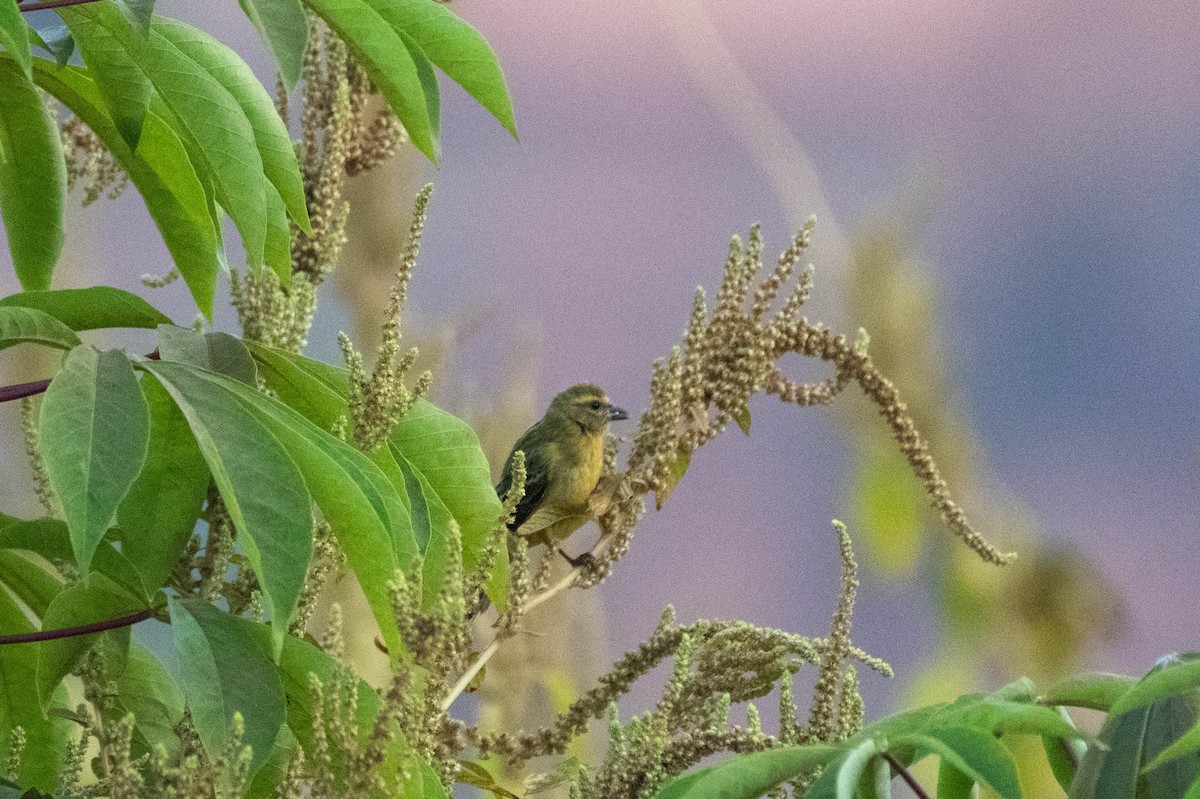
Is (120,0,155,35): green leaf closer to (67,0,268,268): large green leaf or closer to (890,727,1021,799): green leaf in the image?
(67,0,268,268): large green leaf

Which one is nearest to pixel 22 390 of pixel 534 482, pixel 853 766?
pixel 853 766

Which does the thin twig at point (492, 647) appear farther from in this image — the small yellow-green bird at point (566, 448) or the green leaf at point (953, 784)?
the small yellow-green bird at point (566, 448)

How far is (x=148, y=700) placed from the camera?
0.89m

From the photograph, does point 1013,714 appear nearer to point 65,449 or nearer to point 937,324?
point 65,449

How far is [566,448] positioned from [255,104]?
1.88 ft

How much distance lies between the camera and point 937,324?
2.74 m

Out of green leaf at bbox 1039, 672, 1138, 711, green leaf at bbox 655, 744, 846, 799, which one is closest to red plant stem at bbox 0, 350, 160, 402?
green leaf at bbox 655, 744, 846, 799

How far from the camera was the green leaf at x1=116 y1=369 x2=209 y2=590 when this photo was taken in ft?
2.27

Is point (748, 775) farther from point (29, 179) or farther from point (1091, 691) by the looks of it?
point (29, 179)

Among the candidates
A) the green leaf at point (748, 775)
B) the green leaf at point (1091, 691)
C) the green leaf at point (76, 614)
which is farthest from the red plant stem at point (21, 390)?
the green leaf at point (1091, 691)

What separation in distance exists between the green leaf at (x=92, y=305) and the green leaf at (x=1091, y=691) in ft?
1.69

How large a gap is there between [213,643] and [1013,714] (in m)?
0.36

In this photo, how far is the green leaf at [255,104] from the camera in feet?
2.57

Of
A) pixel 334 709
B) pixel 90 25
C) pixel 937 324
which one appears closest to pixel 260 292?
pixel 90 25
